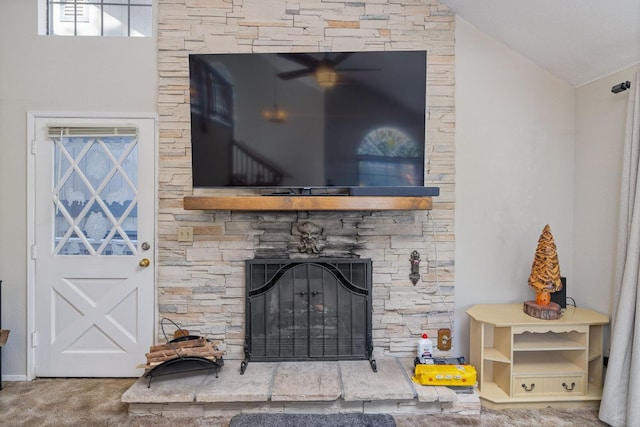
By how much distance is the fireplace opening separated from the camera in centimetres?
258

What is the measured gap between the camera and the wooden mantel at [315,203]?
92.1 inches

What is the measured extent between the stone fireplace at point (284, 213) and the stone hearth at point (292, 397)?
0.43 m

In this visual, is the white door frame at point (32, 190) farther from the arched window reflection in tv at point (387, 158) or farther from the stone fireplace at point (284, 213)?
the arched window reflection in tv at point (387, 158)

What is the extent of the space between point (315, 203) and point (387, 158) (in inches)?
22.6

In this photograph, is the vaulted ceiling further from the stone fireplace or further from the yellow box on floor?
the yellow box on floor

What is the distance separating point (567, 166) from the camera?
2691 mm

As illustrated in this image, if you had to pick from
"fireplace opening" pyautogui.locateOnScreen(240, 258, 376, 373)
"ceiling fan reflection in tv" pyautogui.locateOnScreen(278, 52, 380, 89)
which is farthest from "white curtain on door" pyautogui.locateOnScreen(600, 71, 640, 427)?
"ceiling fan reflection in tv" pyautogui.locateOnScreen(278, 52, 380, 89)

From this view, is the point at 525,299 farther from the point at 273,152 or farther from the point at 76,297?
the point at 76,297

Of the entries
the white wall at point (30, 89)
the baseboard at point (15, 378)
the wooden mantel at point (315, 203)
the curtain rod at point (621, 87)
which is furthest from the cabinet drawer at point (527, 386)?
the baseboard at point (15, 378)

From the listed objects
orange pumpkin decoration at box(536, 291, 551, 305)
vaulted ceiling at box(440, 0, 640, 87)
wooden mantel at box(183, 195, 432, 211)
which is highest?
vaulted ceiling at box(440, 0, 640, 87)

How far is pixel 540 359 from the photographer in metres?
2.51

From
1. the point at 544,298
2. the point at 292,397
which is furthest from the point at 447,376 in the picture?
the point at 292,397

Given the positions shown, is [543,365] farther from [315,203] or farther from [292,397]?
[315,203]

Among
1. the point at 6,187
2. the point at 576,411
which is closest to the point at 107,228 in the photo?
the point at 6,187
